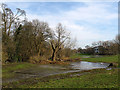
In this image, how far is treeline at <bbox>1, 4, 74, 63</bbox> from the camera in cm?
2645

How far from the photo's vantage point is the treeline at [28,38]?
86.8 ft

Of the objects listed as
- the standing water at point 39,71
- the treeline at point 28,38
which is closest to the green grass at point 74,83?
the standing water at point 39,71

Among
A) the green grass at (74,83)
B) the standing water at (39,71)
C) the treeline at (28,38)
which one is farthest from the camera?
the treeline at (28,38)

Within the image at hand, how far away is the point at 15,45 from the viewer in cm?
2625

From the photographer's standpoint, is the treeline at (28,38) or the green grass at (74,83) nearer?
the green grass at (74,83)

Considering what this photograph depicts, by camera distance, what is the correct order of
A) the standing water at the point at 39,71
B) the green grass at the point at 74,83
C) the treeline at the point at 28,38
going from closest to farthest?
the green grass at the point at 74,83, the standing water at the point at 39,71, the treeline at the point at 28,38

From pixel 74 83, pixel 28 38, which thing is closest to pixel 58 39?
pixel 28 38

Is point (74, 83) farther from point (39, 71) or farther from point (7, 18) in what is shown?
point (7, 18)

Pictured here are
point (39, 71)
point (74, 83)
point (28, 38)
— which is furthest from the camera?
point (28, 38)

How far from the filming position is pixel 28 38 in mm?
30578

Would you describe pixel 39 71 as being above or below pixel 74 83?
below

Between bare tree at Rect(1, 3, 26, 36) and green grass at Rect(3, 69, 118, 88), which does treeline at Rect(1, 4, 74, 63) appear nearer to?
bare tree at Rect(1, 3, 26, 36)

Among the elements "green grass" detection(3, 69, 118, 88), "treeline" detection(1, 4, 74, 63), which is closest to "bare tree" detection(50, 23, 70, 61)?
"treeline" detection(1, 4, 74, 63)

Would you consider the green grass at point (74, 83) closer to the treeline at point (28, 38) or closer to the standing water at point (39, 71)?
the standing water at point (39, 71)
